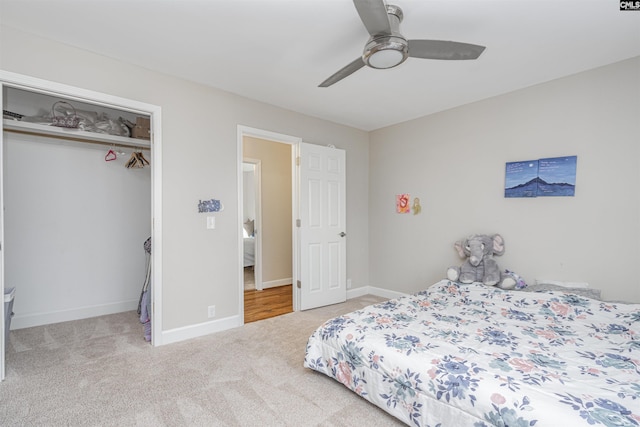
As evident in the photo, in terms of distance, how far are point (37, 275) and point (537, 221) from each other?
17.3ft

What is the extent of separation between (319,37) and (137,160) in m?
2.72

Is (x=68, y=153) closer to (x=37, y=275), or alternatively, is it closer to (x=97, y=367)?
(x=37, y=275)

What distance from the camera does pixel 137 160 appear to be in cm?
371

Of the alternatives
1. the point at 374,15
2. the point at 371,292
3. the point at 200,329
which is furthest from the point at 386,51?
the point at 371,292

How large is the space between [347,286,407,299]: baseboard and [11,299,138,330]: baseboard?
286cm

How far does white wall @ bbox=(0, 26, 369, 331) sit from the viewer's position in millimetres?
2566

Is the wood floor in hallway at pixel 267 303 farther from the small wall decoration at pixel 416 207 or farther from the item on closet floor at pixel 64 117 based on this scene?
the item on closet floor at pixel 64 117

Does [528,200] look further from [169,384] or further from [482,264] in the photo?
[169,384]

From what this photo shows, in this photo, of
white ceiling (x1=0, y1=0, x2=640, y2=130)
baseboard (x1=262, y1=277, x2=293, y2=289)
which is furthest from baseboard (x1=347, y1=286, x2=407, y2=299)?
white ceiling (x1=0, y1=0, x2=640, y2=130)

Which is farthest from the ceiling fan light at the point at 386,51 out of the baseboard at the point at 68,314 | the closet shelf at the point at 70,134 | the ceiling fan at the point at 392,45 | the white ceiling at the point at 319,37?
the baseboard at the point at 68,314

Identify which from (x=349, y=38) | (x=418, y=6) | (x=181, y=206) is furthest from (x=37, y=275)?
(x=418, y=6)

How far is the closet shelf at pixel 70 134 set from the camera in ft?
9.59

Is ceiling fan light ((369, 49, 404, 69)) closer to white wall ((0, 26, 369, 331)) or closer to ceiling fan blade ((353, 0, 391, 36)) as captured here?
ceiling fan blade ((353, 0, 391, 36))

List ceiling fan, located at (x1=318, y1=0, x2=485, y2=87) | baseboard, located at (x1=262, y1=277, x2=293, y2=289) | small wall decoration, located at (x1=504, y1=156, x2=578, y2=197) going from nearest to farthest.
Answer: ceiling fan, located at (x1=318, y1=0, x2=485, y2=87) < small wall decoration, located at (x1=504, y1=156, x2=578, y2=197) < baseboard, located at (x1=262, y1=277, x2=293, y2=289)
